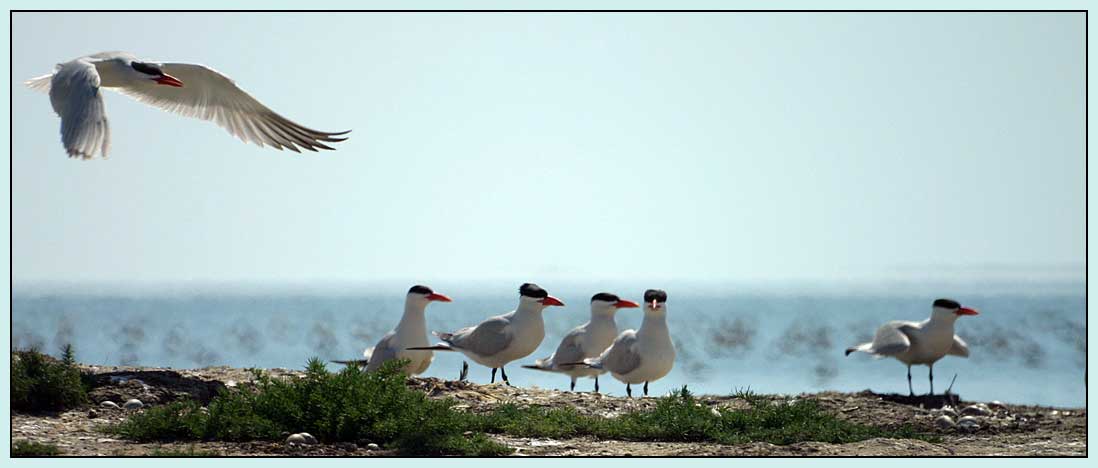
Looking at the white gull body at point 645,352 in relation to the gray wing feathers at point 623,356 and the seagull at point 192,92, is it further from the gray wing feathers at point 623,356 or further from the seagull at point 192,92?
the seagull at point 192,92

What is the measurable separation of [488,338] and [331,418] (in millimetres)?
3438

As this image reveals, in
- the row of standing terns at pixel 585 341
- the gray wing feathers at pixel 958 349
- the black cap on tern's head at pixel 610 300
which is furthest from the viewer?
the gray wing feathers at pixel 958 349

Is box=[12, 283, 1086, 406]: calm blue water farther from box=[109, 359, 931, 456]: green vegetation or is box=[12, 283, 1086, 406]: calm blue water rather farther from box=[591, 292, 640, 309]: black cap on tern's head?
box=[109, 359, 931, 456]: green vegetation

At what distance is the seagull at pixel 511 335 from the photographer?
10.1m

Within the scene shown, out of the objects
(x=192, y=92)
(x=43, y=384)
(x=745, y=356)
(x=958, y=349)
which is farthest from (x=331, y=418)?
(x=745, y=356)

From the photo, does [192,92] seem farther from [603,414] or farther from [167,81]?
[603,414]

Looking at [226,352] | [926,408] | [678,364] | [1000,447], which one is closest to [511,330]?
[926,408]

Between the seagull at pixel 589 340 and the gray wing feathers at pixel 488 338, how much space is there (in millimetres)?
628

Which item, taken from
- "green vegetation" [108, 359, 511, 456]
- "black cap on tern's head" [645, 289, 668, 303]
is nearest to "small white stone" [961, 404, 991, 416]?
"black cap on tern's head" [645, 289, 668, 303]

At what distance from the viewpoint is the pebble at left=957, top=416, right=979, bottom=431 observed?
857cm

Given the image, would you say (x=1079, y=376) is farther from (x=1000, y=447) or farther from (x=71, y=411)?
(x=71, y=411)

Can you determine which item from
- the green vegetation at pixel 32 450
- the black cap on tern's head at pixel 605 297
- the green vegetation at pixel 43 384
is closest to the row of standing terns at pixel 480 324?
the black cap on tern's head at pixel 605 297

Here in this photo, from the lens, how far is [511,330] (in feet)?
33.3

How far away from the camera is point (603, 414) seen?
823 centimetres
